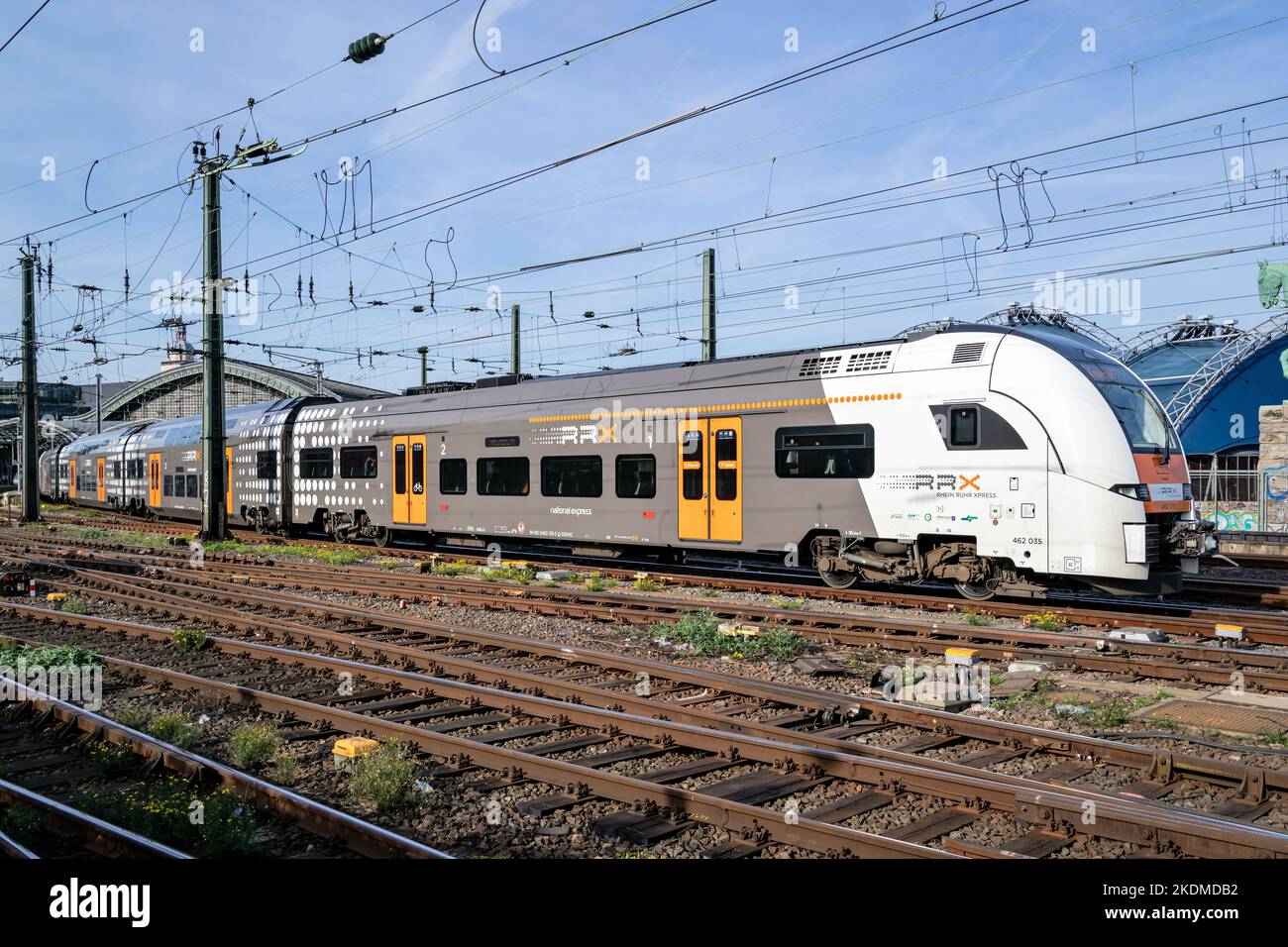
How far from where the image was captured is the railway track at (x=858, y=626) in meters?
9.34

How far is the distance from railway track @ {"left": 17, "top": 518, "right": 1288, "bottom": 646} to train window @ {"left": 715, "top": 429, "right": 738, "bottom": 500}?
59.8 inches

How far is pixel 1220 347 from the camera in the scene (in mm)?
37812

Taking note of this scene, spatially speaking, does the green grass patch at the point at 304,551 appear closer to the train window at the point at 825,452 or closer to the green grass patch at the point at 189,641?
the green grass patch at the point at 189,641

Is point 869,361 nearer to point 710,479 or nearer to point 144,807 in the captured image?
point 710,479

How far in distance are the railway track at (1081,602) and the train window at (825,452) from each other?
6.20 ft

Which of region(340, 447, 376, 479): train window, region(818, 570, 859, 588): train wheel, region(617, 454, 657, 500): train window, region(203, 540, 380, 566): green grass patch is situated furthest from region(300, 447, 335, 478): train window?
region(818, 570, 859, 588): train wheel

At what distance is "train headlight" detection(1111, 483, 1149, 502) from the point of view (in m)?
11.5

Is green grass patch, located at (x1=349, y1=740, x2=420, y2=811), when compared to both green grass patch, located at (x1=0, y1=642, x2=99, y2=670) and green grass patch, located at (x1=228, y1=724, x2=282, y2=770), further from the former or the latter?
green grass patch, located at (x1=0, y1=642, x2=99, y2=670)

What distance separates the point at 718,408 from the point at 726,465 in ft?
3.10

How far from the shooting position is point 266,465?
26172mm
